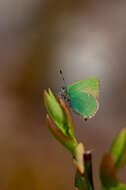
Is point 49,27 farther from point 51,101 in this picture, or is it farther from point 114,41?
point 51,101

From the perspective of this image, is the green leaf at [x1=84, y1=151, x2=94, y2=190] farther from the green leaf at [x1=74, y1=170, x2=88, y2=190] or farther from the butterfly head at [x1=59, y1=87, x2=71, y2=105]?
the butterfly head at [x1=59, y1=87, x2=71, y2=105]

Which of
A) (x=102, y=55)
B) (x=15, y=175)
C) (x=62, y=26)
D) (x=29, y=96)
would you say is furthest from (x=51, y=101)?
(x=62, y=26)

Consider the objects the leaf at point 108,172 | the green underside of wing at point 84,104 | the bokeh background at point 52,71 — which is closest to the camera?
the leaf at point 108,172

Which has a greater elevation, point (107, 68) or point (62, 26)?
point (62, 26)

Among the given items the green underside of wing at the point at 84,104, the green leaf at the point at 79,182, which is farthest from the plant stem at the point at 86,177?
the green underside of wing at the point at 84,104

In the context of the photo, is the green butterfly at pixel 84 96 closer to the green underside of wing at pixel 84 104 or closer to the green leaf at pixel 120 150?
the green underside of wing at pixel 84 104

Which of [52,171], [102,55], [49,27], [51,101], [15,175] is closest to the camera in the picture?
[51,101]

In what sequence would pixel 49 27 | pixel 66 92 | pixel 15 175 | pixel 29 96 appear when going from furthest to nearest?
pixel 49 27
pixel 29 96
pixel 15 175
pixel 66 92

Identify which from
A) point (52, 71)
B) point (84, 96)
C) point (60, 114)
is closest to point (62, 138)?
point (60, 114)
